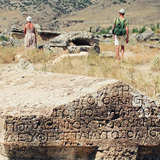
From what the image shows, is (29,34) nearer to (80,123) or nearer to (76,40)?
(76,40)

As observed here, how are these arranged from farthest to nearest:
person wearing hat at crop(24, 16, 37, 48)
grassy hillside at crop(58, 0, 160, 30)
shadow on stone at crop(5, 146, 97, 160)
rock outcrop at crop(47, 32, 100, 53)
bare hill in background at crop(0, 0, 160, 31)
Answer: grassy hillside at crop(58, 0, 160, 30)
bare hill in background at crop(0, 0, 160, 31)
rock outcrop at crop(47, 32, 100, 53)
person wearing hat at crop(24, 16, 37, 48)
shadow on stone at crop(5, 146, 97, 160)

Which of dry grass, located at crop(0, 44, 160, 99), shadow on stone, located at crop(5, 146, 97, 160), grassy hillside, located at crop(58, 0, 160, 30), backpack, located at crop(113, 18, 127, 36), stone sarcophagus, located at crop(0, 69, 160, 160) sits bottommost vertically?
grassy hillside, located at crop(58, 0, 160, 30)

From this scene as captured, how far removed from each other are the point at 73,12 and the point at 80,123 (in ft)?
210

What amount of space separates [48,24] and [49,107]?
47275mm

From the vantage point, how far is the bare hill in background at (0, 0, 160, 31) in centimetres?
5144

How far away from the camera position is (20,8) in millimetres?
59688

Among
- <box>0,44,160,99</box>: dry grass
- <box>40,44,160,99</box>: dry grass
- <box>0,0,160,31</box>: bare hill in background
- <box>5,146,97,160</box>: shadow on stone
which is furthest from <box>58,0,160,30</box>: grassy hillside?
<box>5,146,97,160</box>: shadow on stone

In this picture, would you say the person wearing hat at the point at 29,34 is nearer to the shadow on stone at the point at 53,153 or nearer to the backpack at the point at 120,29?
the backpack at the point at 120,29

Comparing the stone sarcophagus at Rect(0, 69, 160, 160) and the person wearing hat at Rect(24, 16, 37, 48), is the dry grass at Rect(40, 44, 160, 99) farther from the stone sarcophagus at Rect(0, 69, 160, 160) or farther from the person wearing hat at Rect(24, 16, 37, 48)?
the person wearing hat at Rect(24, 16, 37, 48)

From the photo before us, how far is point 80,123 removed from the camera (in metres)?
2.80

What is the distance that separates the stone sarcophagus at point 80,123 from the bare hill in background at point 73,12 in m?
45.8

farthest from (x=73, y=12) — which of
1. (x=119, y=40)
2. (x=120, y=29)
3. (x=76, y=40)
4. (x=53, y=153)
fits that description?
(x=53, y=153)

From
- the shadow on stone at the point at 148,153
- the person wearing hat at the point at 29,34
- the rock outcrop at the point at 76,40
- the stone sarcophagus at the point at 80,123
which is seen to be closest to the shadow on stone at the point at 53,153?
the stone sarcophagus at the point at 80,123

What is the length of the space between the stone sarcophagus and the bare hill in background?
4583 centimetres
